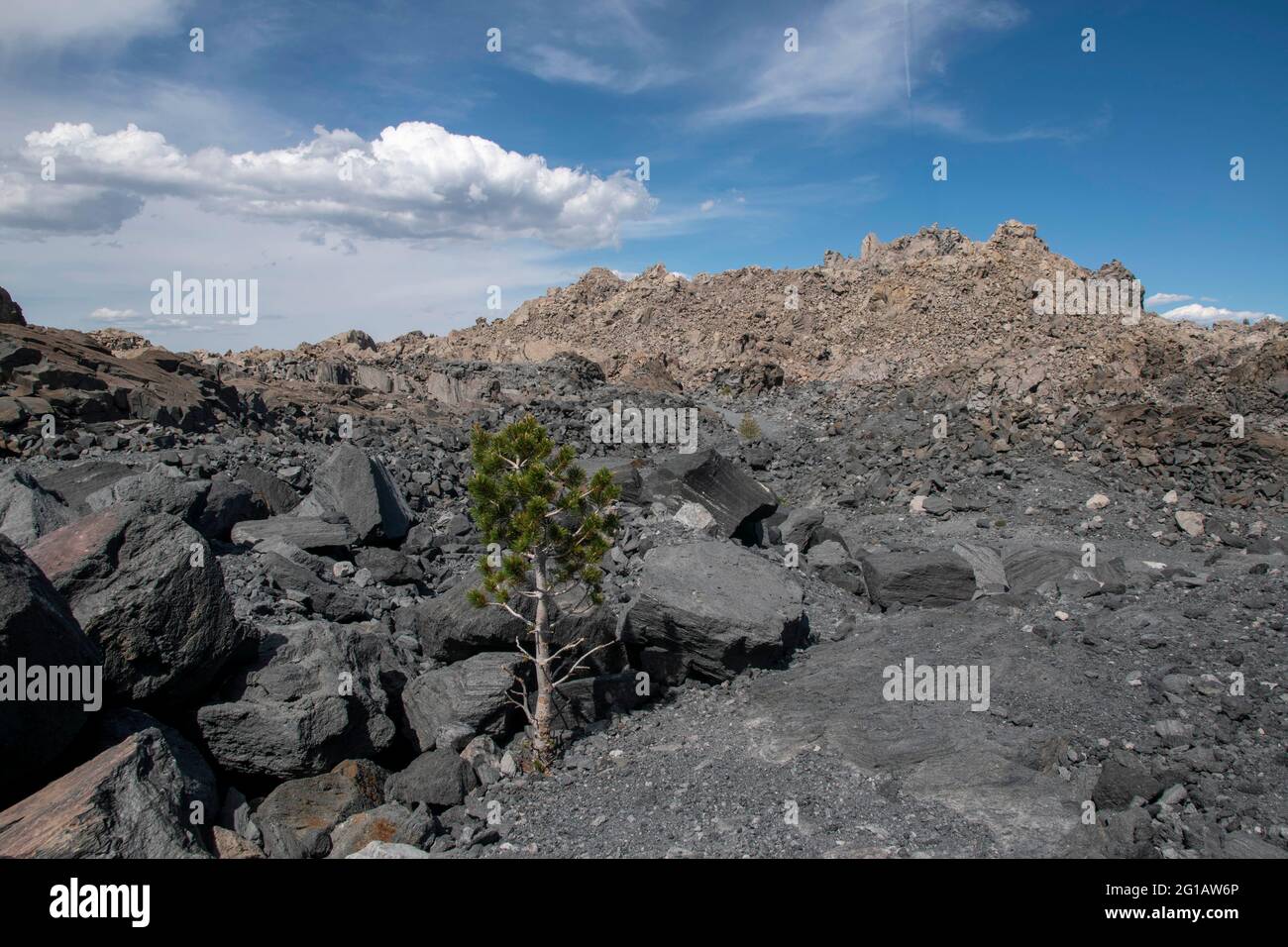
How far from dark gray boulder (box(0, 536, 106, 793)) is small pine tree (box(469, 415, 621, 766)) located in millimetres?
3344

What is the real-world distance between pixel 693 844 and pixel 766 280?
52.9 m

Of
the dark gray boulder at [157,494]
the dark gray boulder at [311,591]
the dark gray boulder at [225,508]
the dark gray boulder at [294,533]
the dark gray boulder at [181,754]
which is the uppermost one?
the dark gray boulder at [157,494]

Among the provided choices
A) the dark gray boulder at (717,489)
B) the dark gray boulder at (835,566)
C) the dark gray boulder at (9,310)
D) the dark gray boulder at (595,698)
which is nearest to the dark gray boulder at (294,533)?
the dark gray boulder at (595,698)

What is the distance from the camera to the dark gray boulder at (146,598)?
6.86m

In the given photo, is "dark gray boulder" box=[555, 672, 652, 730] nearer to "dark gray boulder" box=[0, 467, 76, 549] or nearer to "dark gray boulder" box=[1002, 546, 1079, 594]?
"dark gray boulder" box=[0, 467, 76, 549]

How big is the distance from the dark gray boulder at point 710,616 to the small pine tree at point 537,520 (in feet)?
5.25

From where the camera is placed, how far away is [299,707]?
7457 millimetres

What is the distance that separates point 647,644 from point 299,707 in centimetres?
433

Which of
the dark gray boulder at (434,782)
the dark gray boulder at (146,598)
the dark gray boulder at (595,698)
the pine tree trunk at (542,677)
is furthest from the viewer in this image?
the dark gray boulder at (595,698)

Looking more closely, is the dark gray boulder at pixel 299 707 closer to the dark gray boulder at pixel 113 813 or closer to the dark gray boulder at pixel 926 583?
the dark gray boulder at pixel 113 813

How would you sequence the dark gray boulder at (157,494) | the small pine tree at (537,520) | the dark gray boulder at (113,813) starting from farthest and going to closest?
the dark gray boulder at (157,494)
the small pine tree at (537,520)
the dark gray boulder at (113,813)

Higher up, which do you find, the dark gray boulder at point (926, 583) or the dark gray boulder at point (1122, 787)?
the dark gray boulder at point (926, 583)

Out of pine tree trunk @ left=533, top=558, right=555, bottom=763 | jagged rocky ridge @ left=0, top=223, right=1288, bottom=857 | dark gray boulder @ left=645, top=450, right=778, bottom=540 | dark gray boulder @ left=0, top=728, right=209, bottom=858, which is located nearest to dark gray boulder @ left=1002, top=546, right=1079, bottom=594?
jagged rocky ridge @ left=0, top=223, right=1288, bottom=857

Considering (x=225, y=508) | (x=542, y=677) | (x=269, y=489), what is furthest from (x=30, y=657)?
(x=269, y=489)
